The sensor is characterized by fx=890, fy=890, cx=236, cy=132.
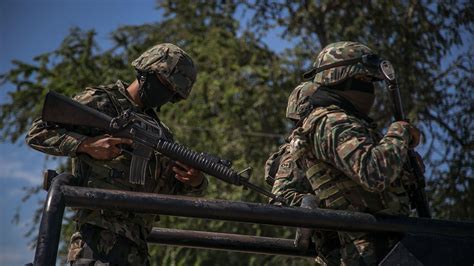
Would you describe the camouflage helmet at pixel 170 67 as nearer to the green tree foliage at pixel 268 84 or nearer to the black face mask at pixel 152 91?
the black face mask at pixel 152 91

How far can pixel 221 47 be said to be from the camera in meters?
12.1

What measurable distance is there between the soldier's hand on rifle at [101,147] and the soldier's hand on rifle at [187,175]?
0.30 meters

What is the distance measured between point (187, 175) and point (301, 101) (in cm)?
65

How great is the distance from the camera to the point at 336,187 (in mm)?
3500

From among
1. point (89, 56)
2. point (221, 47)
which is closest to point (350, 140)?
point (221, 47)

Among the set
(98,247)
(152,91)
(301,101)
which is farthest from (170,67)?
(98,247)

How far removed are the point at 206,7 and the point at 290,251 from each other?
9139 millimetres

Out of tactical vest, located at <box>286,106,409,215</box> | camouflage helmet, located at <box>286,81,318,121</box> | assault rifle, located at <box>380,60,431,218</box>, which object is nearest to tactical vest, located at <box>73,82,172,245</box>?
camouflage helmet, located at <box>286,81,318,121</box>

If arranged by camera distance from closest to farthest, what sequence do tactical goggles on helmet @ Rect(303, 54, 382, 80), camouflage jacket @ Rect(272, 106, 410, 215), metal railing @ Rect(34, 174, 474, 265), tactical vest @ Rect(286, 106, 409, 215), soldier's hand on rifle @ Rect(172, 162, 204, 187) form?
metal railing @ Rect(34, 174, 474, 265) → camouflage jacket @ Rect(272, 106, 410, 215) → tactical vest @ Rect(286, 106, 409, 215) → tactical goggles on helmet @ Rect(303, 54, 382, 80) → soldier's hand on rifle @ Rect(172, 162, 204, 187)

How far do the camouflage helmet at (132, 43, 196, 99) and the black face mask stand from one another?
3cm

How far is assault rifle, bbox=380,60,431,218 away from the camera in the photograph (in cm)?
349

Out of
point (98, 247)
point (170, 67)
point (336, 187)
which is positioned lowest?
point (98, 247)

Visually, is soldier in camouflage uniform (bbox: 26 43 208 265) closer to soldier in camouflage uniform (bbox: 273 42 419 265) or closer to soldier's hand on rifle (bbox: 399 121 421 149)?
soldier in camouflage uniform (bbox: 273 42 419 265)

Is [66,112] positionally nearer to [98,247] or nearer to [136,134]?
[136,134]
